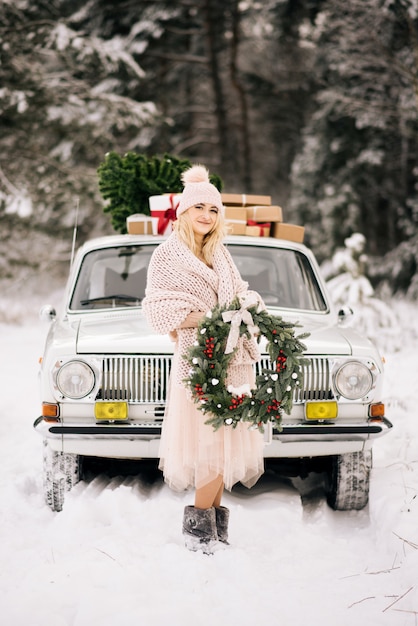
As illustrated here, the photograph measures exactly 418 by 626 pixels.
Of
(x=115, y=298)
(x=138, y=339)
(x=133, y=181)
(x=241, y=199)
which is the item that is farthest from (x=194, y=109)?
(x=138, y=339)

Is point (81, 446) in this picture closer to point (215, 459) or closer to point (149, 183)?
point (215, 459)

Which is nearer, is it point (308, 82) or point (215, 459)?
point (215, 459)

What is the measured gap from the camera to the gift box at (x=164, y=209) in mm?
5180

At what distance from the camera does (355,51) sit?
1280cm

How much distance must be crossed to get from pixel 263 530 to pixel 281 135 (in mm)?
21871

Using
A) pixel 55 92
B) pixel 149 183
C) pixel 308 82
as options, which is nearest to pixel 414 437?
pixel 149 183

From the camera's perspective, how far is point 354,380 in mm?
4008

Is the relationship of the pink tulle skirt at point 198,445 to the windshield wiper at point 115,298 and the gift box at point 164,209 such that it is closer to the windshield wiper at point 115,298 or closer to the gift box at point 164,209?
the windshield wiper at point 115,298

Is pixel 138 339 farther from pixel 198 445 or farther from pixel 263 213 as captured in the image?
pixel 263 213

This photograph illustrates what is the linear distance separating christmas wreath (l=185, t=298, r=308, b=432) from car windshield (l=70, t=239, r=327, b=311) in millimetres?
1791

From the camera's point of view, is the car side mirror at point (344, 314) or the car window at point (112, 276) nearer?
the car side mirror at point (344, 314)

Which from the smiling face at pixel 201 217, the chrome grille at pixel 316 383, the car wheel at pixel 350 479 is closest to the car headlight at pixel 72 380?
the chrome grille at pixel 316 383

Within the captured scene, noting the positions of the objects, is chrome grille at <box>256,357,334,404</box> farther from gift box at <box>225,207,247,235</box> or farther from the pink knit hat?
gift box at <box>225,207,247,235</box>

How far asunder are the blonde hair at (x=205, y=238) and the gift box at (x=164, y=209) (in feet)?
5.61
